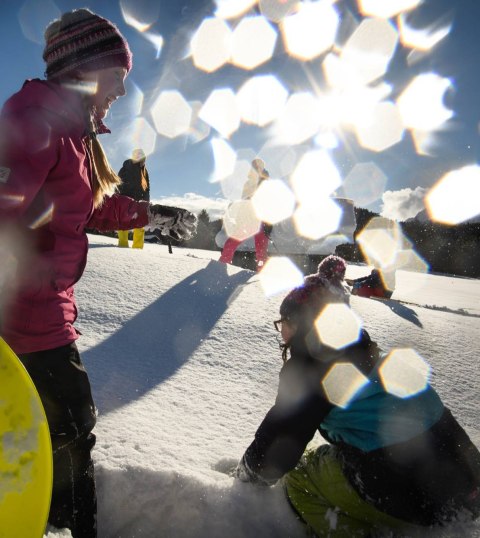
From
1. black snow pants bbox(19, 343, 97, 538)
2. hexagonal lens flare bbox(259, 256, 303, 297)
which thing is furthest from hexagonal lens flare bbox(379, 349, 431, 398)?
hexagonal lens flare bbox(259, 256, 303, 297)

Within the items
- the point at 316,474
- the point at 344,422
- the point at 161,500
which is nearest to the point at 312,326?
the point at 344,422

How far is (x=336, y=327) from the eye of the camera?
1.27 metres

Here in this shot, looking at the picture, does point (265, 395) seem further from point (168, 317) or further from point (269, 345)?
point (168, 317)

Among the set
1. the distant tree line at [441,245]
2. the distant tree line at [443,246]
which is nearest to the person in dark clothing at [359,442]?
the distant tree line at [441,245]

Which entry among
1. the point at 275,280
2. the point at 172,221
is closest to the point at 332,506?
the point at 172,221

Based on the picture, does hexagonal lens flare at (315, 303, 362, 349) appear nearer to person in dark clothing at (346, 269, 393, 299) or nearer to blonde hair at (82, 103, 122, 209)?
blonde hair at (82, 103, 122, 209)

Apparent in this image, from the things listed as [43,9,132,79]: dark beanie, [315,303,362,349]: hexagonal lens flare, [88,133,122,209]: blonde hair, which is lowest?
[315,303,362,349]: hexagonal lens flare

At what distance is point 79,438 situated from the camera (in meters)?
1.11

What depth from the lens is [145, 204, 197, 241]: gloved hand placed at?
1.66m

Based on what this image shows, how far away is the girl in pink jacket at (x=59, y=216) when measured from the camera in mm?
890

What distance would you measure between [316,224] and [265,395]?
10.8 meters

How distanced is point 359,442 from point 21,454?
3.35 feet

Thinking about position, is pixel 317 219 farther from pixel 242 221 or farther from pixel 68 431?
pixel 68 431

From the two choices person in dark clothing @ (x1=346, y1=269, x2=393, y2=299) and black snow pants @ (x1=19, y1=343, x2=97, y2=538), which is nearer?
black snow pants @ (x1=19, y1=343, x2=97, y2=538)
